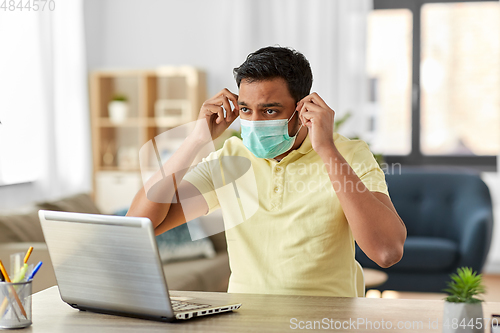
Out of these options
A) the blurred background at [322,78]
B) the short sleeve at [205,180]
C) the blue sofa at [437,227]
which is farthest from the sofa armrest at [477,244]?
the short sleeve at [205,180]

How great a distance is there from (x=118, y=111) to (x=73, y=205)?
1.75 m

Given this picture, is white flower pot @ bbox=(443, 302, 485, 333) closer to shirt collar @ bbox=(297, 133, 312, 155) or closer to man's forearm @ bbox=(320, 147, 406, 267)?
man's forearm @ bbox=(320, 147, 406, 267)

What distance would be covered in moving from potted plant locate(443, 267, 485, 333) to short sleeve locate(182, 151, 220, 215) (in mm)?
753

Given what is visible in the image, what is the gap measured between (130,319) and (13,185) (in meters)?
3.00

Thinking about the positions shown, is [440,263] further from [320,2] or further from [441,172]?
[320,2]

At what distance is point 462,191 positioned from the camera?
3.64 meters

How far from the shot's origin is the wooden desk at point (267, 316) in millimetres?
932

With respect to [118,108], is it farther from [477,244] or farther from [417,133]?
[477,244]

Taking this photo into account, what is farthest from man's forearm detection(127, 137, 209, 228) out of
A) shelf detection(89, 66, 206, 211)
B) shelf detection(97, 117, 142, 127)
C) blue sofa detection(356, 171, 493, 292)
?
shelf detection(97, 117, 142, 127)

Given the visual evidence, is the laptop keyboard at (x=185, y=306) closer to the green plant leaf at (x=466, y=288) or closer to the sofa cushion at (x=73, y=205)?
the green plant leaf at (x=466, y=288)

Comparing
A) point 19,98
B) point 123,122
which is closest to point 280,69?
point 19,98

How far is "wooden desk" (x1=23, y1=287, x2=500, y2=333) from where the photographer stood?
3.06 feet

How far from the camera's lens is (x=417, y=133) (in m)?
4.58

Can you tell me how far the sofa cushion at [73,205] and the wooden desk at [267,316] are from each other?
1.73m
